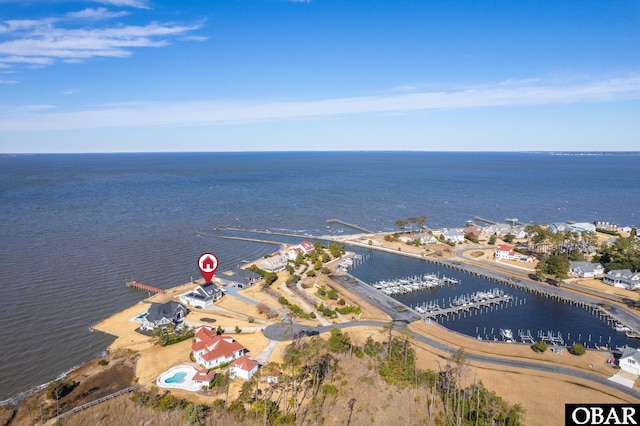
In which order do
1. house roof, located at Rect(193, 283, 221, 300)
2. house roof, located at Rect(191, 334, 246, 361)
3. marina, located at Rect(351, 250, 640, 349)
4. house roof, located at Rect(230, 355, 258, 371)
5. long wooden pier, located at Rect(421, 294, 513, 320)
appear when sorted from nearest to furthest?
house roof, located at Rect(230, 355, 258, 371), house roof, located at Rect(191, 334, 246, 361), marina, located at Rect(351, 250, 640, 349), long wooden pier, located at Rect(421, 294, 513, 320), house roof, located at Rect(193, 283, 221, 300)

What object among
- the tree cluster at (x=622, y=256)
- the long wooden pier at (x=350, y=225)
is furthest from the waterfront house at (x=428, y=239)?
the tree cluster at (x=622, y=256)

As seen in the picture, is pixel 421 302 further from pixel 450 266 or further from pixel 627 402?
pixel 627 402

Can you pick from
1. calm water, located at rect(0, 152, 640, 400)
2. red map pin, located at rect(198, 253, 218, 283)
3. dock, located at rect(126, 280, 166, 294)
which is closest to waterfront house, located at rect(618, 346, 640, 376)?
calm water, located at rect(0, 152, 640, 400)

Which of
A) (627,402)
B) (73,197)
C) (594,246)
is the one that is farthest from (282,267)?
(73,197)

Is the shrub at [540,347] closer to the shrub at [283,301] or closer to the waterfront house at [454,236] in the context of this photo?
the shrub at [283,301]

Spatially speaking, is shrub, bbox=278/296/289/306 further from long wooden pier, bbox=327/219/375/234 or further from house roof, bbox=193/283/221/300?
long wooden pier, bbox=327/219/375/234
